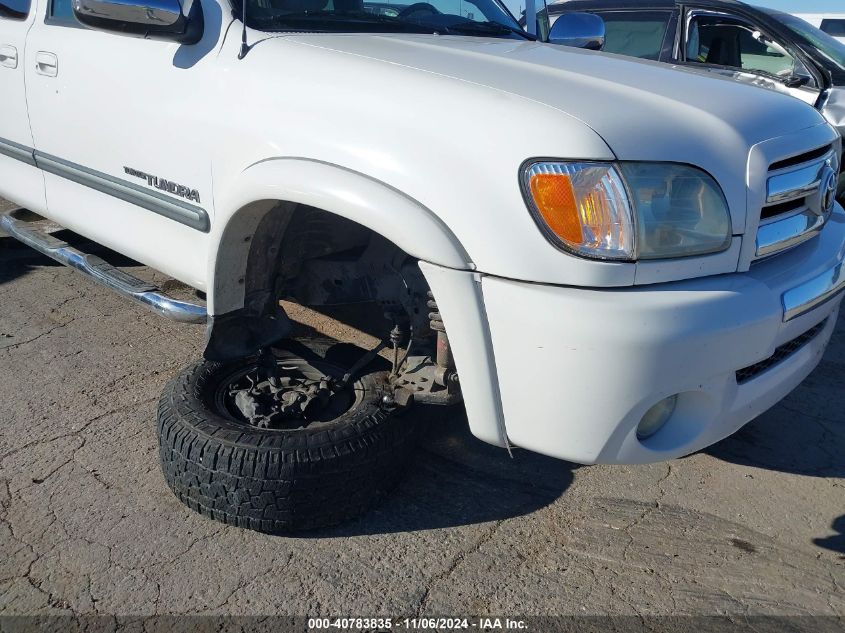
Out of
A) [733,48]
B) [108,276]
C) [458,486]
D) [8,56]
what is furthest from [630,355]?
[733,48]

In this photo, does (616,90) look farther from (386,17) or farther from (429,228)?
(386,17)

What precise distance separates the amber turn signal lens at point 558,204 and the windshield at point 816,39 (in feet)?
16.7

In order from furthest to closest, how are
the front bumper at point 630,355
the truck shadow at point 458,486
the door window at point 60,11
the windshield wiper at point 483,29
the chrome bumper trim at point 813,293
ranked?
→ the door window at point 60,11 < the windshield wiper at point 483,29 < the truck shadow at point 458,486 < the chrome bumper trim at point 813,293 < the front bumper at point 630,355

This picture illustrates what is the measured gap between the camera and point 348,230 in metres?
2.64

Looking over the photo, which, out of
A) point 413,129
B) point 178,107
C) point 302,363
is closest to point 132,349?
point 302,363

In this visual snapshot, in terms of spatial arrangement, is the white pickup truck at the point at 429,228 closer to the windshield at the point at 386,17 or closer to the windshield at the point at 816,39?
the windshield at the point at 386,17

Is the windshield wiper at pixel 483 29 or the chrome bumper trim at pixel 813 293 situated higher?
the windshield wiper at pixel 483 29

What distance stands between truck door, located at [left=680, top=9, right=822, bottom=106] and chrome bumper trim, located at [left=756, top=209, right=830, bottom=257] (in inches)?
152

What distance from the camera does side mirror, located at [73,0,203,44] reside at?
2.38 meters

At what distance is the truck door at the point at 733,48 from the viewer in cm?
582

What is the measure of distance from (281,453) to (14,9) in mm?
2648

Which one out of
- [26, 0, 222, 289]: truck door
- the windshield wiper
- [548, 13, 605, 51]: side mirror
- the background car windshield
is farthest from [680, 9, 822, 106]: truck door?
[26, 0, 222, 289]: truck door

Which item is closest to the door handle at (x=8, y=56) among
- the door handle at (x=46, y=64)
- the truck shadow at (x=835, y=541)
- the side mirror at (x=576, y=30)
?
the door handle at (x=46, y=64)

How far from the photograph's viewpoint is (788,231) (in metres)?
2.17
